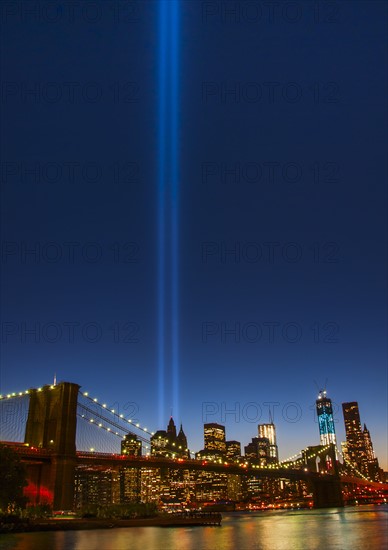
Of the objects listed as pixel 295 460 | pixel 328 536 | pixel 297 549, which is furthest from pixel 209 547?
pixel 295 460

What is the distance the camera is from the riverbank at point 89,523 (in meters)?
52.2

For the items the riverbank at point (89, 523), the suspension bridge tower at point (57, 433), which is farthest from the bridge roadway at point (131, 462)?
the riverbank at point (89, 523)

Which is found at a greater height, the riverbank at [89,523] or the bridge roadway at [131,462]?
the bridge roadway at [131,462]

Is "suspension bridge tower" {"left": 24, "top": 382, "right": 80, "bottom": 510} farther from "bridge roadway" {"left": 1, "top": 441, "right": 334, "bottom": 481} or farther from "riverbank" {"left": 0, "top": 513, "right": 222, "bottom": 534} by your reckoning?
"riverbank" {"left": 0, "top": 513, "right": 222, "bottom": 534}

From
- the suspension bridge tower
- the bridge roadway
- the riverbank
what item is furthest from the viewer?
the bridge roadway

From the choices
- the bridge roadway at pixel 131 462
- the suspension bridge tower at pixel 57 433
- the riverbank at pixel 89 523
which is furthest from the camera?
the bridge roadway at pixel 131 462

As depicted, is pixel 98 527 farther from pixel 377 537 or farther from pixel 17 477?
pixel 377 537

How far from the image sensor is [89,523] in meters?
60.2

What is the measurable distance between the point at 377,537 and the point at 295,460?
125 m

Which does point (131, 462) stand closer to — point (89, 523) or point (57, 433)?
point (57, 433)

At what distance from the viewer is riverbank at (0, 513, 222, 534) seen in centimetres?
5225

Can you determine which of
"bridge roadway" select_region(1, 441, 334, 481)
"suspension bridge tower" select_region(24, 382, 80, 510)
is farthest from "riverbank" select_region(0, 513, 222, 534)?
"bridge roadway" select_region(1, 441, 334, 481)

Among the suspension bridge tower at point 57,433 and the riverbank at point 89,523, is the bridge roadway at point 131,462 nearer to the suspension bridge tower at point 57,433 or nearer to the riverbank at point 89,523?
the suspension bridge tower at point 57,433

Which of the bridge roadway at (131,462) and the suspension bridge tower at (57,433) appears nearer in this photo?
the suspension bridge tower at (57,433)
